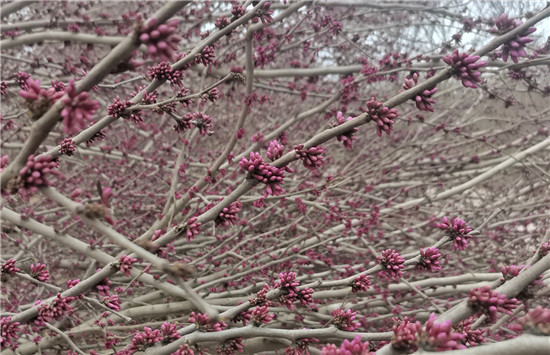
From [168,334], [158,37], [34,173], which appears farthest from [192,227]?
[158,37]

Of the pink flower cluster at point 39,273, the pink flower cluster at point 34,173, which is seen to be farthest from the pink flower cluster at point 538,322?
the pink flower cluster at point 39,273

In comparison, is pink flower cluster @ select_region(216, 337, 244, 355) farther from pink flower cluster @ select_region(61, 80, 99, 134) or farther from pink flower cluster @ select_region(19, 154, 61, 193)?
pink flower cluster @ select_region(61, 80, 99, 134)

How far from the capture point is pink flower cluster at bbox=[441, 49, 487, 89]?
77.4 inches

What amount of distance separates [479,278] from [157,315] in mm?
3247

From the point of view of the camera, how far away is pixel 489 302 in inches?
68.7

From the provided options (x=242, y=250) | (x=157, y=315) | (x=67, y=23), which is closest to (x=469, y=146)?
(x=242, y=250)

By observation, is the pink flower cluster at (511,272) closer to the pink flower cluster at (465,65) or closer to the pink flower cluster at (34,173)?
the pink flower cluster at (465,65)

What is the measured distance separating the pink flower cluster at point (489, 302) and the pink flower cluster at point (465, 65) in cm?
96

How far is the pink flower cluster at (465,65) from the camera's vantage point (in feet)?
6.45

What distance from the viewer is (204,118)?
2.95m

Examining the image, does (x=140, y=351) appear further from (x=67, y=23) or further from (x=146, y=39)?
(x=67, y=23)

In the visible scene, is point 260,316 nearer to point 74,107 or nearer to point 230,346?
point 230,346

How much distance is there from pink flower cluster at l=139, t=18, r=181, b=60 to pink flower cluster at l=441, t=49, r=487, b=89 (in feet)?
4.23

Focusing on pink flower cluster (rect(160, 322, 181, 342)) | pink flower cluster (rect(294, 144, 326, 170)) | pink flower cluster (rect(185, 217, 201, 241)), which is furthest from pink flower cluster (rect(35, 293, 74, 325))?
pink flower cluster (rect(294, 144, 326, 170))
